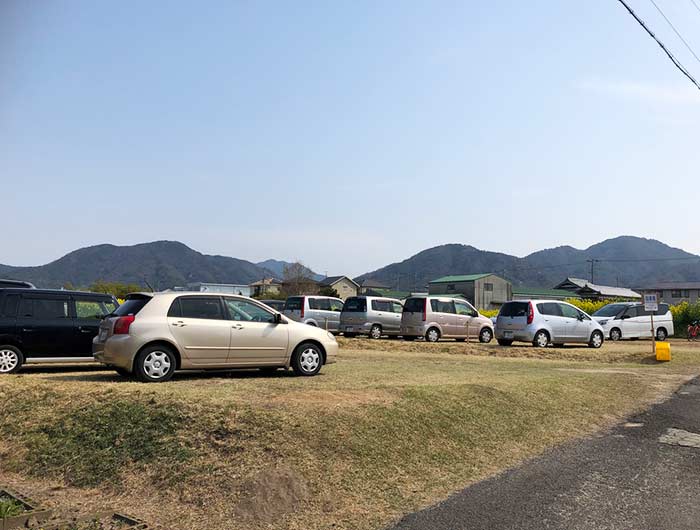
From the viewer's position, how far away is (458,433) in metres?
7.15

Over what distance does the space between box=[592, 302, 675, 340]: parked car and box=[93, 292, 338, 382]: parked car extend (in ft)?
68.6

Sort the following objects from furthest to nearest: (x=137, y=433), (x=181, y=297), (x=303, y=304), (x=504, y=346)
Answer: (x=303, y=304) < (x=504, y=346) < (x=181, y=297) < (x=137, y=433)

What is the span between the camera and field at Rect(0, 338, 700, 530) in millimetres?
5301

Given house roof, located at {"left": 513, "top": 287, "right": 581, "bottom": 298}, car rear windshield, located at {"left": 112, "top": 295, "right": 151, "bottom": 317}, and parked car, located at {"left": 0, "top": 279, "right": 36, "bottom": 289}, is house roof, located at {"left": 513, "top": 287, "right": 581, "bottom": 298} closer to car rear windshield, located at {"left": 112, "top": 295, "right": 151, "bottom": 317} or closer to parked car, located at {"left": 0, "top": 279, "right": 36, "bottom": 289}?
parked car, located at {"left": 0, "top": 279, "right": 36, "bottom": 289}

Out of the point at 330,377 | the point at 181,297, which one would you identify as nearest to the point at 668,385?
the point at 330,377

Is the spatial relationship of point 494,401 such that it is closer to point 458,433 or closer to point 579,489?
point 458,433

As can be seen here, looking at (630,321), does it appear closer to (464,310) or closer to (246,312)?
(464,310)

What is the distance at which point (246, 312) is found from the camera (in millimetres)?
10195

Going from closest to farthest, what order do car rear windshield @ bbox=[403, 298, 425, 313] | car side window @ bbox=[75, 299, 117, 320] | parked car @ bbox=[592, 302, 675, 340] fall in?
car side window @ bbox=[75, 299, 117, 320]
car rear windshield @ bbox=[403, 298, 425, 313]
parked car @ bbox=[592, 302, 675, 340]

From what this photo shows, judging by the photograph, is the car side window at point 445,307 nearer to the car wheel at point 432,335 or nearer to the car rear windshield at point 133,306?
the car wheel at point 432,335

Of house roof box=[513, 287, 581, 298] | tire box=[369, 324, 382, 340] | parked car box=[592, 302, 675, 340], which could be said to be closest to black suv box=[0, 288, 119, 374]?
tire box=[369, 324, 382, 340]

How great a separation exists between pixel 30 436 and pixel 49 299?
607cm

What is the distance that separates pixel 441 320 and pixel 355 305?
146 inches

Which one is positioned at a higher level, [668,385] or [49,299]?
[49,299]
